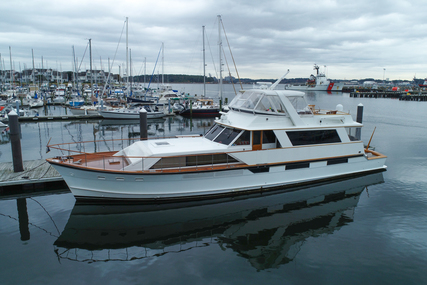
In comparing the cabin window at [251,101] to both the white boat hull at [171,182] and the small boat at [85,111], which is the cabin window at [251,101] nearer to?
the white boat hull at [171,182]

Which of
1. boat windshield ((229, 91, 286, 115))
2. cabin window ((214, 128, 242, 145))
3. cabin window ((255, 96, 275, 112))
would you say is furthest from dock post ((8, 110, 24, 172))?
cabin window ((255, 96, 275, 112))

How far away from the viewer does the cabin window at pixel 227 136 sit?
10705mm

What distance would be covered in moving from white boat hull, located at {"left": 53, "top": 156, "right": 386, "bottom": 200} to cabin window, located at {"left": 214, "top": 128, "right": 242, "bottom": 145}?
4.39 feet

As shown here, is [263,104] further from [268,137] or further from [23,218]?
[23,218]

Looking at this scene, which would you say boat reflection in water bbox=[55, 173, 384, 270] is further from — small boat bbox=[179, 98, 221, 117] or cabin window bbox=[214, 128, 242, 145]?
small boat bbox=[179, 98, 221, 117]

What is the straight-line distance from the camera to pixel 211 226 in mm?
8797

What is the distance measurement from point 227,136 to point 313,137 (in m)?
3.65

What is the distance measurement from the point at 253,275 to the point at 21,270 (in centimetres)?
557

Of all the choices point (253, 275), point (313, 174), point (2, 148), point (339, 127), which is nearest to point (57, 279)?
point (253, 275)

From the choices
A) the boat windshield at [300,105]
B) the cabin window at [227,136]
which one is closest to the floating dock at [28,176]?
the cabin window at [227,136]

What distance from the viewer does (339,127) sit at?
38.9 feet

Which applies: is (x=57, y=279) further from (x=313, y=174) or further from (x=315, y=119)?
(x=315, y=119)

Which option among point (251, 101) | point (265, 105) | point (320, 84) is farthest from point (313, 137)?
point (320, 84)

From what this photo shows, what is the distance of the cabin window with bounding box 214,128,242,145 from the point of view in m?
10.7
